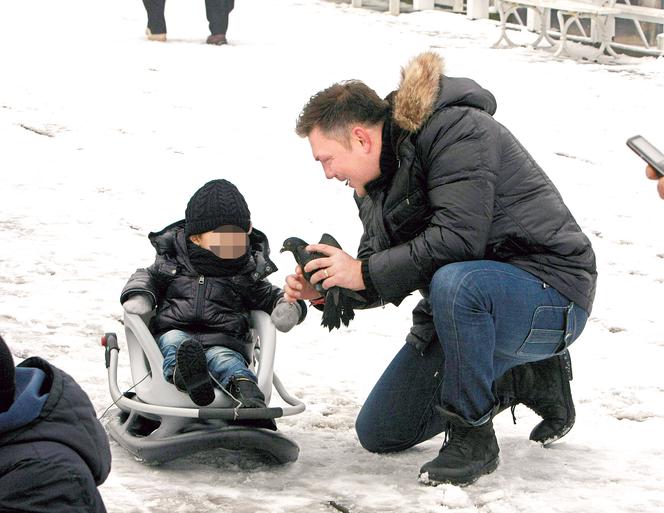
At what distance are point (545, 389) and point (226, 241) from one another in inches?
46.2

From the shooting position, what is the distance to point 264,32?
44.2 feet

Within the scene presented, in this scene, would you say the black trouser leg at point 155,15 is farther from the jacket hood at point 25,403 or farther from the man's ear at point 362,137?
the jacket hood at point 25,403

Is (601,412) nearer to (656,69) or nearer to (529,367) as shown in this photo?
(529,367)

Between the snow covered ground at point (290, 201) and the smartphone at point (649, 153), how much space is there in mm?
Result: 1094

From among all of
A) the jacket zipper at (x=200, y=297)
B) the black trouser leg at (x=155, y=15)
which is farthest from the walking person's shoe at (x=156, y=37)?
the jacket zipper at (x=200, y=297)

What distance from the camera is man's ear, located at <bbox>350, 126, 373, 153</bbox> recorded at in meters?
3.74

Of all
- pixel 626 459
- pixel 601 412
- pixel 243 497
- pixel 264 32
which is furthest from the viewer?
pixel 264 32

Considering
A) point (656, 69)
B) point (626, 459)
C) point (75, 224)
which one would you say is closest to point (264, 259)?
point (626, 459)

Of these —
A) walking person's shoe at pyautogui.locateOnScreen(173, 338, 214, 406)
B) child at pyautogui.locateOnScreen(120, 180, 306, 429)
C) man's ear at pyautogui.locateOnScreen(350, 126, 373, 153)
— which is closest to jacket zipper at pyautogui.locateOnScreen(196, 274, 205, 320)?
child at pyautogui.locateOnScreen(120, 180, 306, 429)

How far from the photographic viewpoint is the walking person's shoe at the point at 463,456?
3756 millimetres

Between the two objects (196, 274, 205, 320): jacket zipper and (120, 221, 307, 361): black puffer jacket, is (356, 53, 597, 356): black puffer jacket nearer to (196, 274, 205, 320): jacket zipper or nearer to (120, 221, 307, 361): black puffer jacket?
(120, 221, 307, 361): black puffer jacket

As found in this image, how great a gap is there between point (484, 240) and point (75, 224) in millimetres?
3565

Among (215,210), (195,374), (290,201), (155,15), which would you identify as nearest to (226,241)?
(215,210)

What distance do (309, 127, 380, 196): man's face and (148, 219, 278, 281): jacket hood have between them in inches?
19.7
